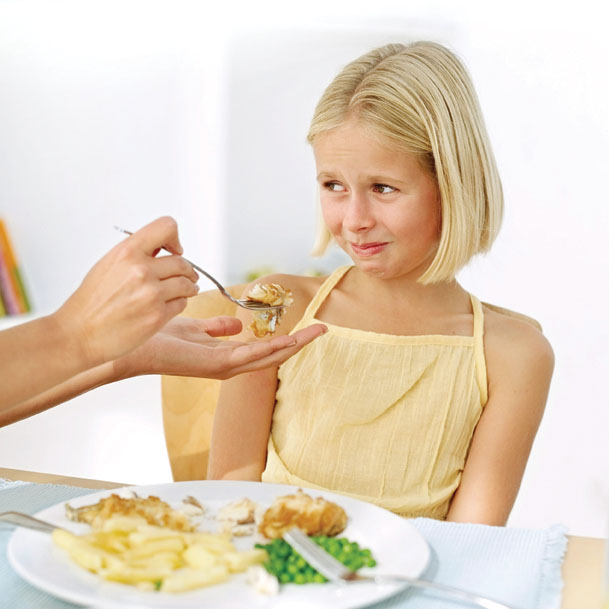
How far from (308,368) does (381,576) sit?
2.41 ft

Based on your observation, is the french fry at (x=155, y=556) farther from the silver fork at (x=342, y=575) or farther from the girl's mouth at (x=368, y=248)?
the girl's mouth at (x=368, y=248)

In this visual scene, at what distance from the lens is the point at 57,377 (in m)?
0.89

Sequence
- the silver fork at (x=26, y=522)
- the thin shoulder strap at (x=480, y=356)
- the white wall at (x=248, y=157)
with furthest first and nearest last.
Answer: the white wall at (x=248, y=157) < the thin shoulder strap at (x=480, y=356) < the silver fork at (x=26, y=522)

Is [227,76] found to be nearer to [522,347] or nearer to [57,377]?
[522,347]

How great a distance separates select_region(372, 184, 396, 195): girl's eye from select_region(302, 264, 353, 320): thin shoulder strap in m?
0.19

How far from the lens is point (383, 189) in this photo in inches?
54.2

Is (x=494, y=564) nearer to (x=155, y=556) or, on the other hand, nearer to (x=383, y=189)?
(x=155, y=556)

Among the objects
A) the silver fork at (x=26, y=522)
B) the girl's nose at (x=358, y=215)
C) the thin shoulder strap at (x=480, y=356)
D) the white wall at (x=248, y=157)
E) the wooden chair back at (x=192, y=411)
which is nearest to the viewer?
the silver fork at (x=26, y=522)

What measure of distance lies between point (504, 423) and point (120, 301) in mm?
722

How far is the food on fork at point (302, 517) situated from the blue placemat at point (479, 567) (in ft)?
0.33

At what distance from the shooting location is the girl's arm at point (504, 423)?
1.35m

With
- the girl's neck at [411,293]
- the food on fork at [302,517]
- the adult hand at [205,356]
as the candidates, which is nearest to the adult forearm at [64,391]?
the adult hand at [205,356]

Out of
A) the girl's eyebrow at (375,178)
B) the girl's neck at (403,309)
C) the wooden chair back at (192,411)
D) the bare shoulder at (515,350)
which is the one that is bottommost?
the wooden chair back at (192,411)

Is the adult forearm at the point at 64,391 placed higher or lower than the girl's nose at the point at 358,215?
lower
